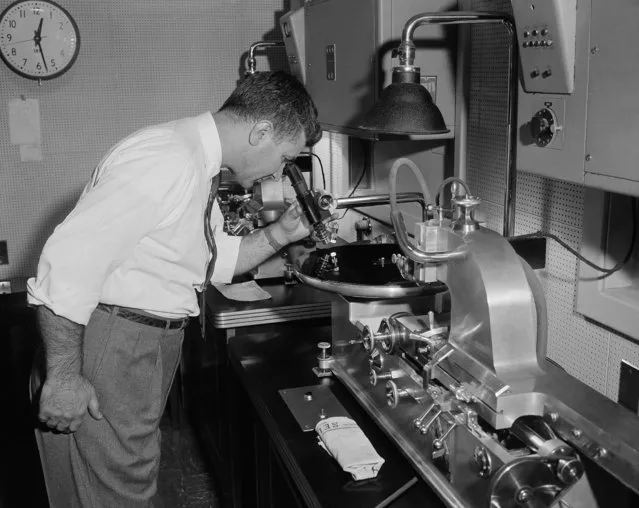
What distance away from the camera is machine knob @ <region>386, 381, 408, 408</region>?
1592 mm

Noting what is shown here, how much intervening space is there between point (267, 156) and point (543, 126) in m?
0.72

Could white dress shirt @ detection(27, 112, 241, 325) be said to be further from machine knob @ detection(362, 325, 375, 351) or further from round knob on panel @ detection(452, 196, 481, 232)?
round knob on panel @ detection(452, 196, 481, 232)

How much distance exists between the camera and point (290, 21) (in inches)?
122

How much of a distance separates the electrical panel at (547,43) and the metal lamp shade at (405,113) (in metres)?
0.23

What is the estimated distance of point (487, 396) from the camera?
1288mm

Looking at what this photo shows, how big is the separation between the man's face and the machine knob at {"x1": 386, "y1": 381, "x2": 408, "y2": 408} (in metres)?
0.67

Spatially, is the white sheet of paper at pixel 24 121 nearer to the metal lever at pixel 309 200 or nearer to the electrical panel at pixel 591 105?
the metal lever at pixel 309 200

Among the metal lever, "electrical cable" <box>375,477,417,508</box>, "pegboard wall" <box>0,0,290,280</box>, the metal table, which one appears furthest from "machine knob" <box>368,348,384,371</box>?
"pegboard wall" <box>0,0,290,280</box>

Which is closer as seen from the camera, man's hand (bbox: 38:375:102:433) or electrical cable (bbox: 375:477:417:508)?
electrical cable (bbox: 375:477:417:508)

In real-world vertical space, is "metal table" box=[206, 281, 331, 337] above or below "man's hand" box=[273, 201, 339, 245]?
below

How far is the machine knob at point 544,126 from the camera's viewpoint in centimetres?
151

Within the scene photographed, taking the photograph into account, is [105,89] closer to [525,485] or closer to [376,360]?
[376,360]

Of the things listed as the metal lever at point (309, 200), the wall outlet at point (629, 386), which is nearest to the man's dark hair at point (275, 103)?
the metal lever at point (309, 200)

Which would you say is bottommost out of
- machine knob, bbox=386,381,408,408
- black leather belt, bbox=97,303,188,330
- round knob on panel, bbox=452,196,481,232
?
machine knob, bbox=386,381,408,408
